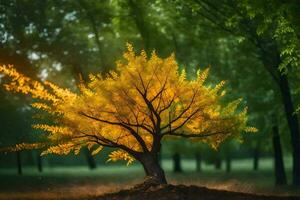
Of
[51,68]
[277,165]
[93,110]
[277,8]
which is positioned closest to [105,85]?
[93,110]

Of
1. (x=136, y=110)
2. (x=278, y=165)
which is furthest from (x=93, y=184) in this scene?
(x=136, y=110)

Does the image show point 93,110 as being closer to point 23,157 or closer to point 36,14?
point 36,14

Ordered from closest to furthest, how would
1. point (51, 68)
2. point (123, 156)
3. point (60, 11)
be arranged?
point (123, 156) → point (60, 11) → point (51, 68)

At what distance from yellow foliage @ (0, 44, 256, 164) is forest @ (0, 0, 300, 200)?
4 centimetres

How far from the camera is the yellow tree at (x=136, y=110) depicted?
1400 centimetres

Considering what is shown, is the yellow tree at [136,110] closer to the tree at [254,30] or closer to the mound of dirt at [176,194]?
the mound of dirt at [176,194]

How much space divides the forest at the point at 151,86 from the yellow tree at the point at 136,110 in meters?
0.04

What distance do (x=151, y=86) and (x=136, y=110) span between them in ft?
3.21

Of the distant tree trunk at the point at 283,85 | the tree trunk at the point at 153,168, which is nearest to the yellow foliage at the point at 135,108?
the tree trunk at the point at 153,168

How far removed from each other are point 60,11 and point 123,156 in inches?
688

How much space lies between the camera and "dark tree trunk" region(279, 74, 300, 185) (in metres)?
22.5

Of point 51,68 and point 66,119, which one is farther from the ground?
point 51,68

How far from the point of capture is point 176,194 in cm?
1252

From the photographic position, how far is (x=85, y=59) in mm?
33219
